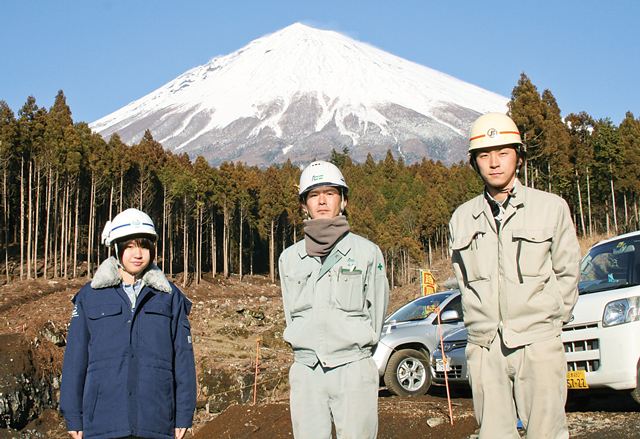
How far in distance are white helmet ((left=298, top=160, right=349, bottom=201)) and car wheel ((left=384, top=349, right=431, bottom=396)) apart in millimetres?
5922

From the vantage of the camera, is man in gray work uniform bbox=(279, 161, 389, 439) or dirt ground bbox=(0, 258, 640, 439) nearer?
man in gray work uniform bbox=(279, 161, 389, 439)

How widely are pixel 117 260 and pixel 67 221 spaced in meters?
44.1

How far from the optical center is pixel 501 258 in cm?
338

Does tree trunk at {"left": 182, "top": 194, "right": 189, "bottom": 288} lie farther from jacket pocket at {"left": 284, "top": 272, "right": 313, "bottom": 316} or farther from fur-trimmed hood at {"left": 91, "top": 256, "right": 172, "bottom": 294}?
jacket pocket at {"left": 284, "top": 272, "right": 313, "bottom": 316}

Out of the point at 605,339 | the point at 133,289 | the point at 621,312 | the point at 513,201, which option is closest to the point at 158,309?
the point at 133,289

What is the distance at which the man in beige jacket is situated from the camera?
3.17m

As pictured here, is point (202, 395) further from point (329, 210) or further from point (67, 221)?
point (67, 221)

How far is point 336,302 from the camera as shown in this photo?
3492 millimetres

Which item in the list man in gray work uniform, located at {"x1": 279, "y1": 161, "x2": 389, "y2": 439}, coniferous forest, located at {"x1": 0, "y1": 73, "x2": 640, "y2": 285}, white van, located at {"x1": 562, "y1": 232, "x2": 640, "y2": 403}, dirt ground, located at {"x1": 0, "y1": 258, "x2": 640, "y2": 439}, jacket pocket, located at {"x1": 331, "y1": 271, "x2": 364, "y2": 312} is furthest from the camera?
coniferous forest, located at {"x1": 0, "y1": 73, "x2": 640, "y2": 285}

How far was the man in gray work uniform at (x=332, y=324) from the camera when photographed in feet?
11.1

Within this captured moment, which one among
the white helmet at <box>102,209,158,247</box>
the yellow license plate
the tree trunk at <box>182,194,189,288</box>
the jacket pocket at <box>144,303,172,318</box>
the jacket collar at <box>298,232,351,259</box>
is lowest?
the yellow license plate

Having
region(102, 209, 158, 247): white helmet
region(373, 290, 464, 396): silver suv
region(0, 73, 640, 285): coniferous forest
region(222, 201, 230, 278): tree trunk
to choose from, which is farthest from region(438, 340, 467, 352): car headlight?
region(222, 201, 230, 278): tree trunk

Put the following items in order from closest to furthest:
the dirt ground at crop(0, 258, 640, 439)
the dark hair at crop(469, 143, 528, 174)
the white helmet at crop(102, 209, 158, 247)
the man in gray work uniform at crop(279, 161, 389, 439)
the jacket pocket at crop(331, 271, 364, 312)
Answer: the man in gray work uniform at crop(279, 161, 389, 439) < the jacket pocket at crop(331, 271, 364, 312) < the dark hair at crop(469, 143, 528, 174) < the white helmet at crop(102, 209, 158, 247) < the dirt ground at crop(0, 258, 640, 439)

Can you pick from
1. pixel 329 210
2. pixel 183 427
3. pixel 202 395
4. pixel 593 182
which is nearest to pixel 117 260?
pixel 183 427
